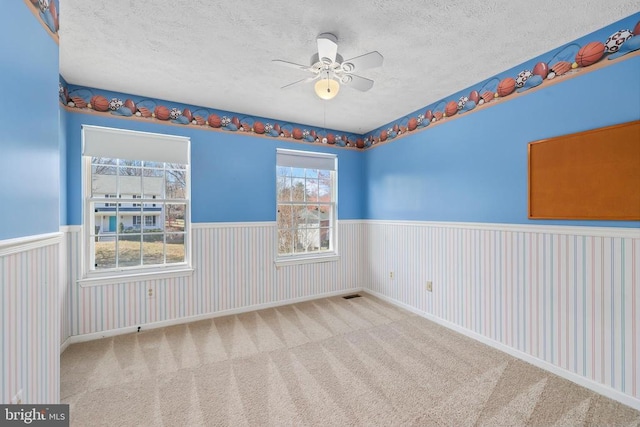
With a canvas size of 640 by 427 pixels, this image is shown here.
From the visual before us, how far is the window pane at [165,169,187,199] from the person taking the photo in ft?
10.5

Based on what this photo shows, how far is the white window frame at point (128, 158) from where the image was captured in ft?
9.12

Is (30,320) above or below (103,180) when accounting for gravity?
below

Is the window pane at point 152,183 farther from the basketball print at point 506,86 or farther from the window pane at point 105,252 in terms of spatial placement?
the basketball print at point 506,86

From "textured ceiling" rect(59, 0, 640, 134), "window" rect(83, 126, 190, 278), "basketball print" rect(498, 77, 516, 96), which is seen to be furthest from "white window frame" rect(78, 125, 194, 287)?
"basketball print" rect(498, 77, 516, 96)

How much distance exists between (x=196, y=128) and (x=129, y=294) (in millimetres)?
2091

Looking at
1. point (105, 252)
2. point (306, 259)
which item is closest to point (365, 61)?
point (306, 259)

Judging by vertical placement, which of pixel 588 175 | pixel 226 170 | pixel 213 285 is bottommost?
pixel 213 285

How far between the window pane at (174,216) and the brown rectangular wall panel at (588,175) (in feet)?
12.2

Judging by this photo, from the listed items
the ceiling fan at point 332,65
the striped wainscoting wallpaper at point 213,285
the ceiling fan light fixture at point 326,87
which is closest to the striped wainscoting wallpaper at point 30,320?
the striped wainscoting wallpaper at point 213,285

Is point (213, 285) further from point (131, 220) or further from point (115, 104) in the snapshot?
point (115, 104)

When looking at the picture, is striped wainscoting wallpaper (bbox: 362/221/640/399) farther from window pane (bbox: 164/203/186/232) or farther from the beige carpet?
window pane (bbox: 164/203/186/232)

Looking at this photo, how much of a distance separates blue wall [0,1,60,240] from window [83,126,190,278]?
58.4 inches

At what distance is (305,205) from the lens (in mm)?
4117

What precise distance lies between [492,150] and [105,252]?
4281 mm
